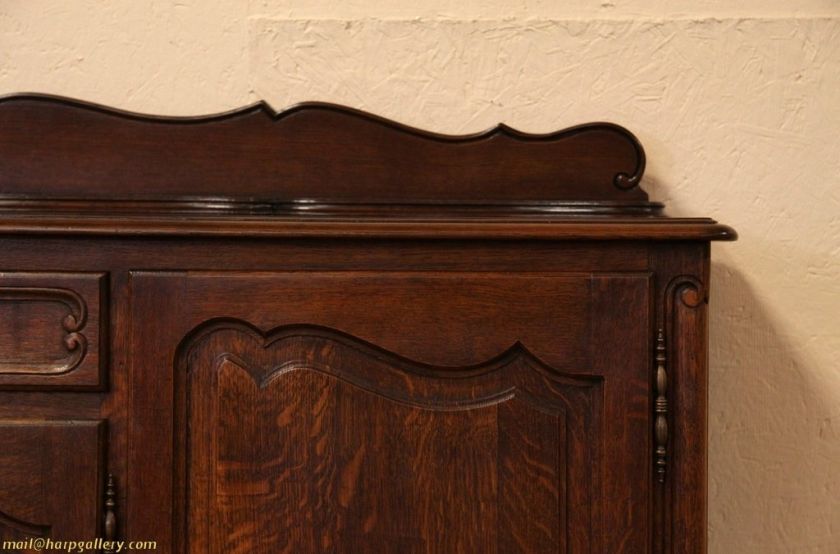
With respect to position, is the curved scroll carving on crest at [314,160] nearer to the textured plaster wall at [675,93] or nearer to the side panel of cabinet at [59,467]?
the textured plaster wall at [675,93]

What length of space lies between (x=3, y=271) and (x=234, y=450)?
24 cm

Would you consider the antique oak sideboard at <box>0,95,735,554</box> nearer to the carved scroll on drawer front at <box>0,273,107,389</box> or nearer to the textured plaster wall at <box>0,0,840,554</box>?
the carved scroll on drawer front at <box>0,273,107,389</box>

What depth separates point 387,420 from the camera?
633mm

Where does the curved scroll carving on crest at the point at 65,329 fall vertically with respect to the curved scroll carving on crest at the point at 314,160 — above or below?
below

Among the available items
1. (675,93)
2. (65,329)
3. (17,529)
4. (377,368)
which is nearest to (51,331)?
(65,329)

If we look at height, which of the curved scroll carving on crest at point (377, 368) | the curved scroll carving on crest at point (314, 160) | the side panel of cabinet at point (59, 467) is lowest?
the side panel of cabinet at point (59, 467)

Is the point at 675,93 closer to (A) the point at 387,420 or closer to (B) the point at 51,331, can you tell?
(A) the point at 387,420

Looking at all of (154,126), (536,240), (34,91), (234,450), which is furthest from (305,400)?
(34,91)

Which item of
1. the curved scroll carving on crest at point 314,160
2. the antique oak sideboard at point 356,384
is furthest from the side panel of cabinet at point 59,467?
the curved scroll carving on crest at point 314,160

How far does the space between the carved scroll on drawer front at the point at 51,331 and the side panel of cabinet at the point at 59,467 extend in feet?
0.13

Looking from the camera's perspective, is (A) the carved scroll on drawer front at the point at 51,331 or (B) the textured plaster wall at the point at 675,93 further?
(B) the textured plaster wall at the point at 675,93

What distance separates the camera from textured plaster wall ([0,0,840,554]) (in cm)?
86

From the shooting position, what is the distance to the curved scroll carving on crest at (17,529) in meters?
0.63

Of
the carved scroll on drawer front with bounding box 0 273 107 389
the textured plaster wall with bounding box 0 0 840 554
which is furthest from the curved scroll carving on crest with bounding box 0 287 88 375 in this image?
the textured plaster wall with bounding box 0 0 840 554
